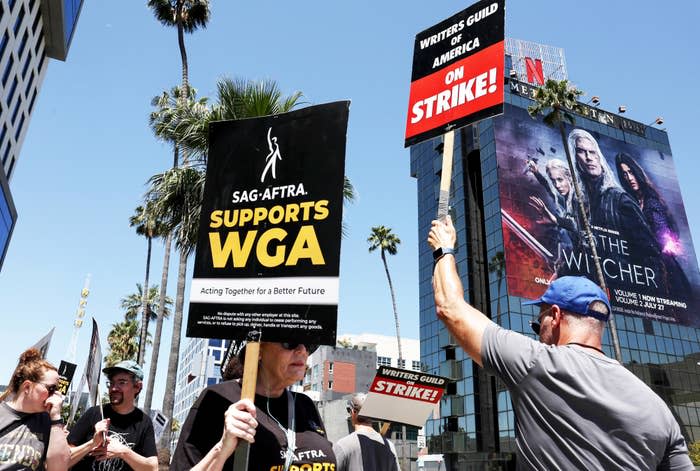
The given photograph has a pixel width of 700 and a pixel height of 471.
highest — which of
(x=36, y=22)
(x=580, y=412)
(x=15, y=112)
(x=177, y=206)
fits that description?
(x=36, y=22)

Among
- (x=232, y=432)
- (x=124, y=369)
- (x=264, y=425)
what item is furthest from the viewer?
(x=124, y=369)

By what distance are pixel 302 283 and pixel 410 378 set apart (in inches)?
153

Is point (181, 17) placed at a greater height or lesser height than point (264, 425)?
greater

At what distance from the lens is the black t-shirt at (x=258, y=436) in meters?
2.55

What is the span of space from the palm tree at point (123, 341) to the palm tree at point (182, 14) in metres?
31.6

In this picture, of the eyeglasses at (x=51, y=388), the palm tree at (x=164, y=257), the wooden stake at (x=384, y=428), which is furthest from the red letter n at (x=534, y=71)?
the eyeglasses at (x=51, y=388)

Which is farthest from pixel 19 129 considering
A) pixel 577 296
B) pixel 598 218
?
pixel 598 218

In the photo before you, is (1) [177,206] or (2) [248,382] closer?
(2) [248,382]

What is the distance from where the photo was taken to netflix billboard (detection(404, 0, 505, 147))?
3.77 m

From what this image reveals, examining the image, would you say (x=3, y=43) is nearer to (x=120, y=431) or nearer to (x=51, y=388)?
(x=120, y=431)

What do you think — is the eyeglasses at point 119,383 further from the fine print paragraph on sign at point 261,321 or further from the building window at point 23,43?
the building window at point 23,43

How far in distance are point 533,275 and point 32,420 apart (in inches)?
1997

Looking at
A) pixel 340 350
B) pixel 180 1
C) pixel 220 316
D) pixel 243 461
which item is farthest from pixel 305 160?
pixel 340 350

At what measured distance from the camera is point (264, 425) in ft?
8.76
